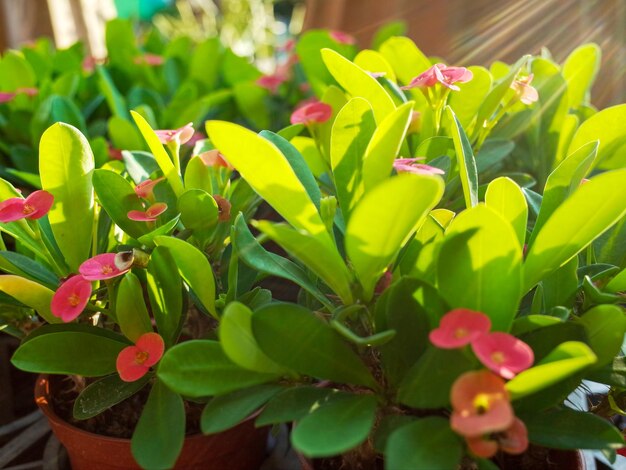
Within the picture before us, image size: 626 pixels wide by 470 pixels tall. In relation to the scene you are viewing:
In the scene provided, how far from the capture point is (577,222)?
1.56 ft

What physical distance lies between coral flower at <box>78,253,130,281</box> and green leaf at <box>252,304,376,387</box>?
0.46 ft

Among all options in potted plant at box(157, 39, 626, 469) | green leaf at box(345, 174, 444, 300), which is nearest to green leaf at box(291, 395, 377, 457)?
potted plant at box(157, 39, 626, 469)

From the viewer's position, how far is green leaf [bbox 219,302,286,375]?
1.48ft

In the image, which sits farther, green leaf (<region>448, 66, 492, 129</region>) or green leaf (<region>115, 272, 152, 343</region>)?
green leaf (<region>448, 66, 492, 129</region>)

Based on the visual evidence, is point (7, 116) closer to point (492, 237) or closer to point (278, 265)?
point (278, 265)

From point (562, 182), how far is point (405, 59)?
1.32 ft

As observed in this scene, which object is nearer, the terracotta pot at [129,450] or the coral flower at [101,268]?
the coral flower at [101,268]

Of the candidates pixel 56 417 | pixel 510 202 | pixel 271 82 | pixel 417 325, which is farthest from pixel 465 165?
pixel 271 82

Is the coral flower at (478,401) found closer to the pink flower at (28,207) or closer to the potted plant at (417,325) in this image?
the potted plant at (417,325)

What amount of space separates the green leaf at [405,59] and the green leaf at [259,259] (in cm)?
44

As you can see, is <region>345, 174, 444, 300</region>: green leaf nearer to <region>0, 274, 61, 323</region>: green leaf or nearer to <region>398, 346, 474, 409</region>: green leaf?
<region>398, 346, 474, 409</region>: green leaf

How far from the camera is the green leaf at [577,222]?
1.51ft

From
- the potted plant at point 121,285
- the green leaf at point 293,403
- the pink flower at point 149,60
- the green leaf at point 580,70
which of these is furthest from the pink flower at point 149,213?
the pink flower at point 149,60

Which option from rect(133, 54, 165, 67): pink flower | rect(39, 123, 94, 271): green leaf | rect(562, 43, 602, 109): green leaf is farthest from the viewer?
rect(133, 54, 165, 67): pink flower
